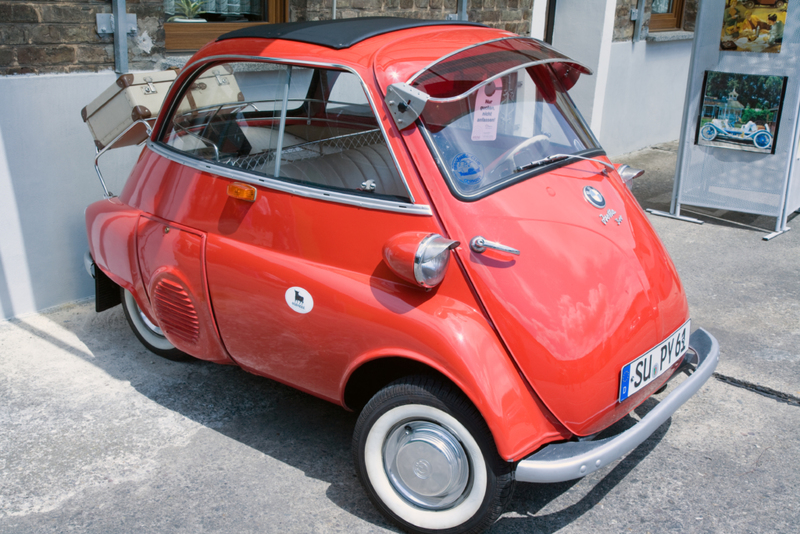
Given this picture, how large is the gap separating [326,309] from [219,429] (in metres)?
1.06

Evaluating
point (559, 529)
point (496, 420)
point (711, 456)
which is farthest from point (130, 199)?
point (711, 456)

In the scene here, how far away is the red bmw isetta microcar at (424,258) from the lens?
2.59 metres

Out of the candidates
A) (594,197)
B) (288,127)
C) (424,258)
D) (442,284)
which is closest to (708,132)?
(594,197)

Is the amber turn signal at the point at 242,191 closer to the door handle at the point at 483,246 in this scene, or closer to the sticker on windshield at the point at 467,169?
the sticker on windshield at the point at 467,169

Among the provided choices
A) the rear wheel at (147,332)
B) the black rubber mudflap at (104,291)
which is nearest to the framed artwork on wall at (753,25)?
the rear wheel at (147,332)

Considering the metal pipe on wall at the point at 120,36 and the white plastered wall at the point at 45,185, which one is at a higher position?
the metal pipe on wall at the point at 120,36

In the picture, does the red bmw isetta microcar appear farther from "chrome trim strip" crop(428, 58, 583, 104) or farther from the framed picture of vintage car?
the framed picture of vintage car

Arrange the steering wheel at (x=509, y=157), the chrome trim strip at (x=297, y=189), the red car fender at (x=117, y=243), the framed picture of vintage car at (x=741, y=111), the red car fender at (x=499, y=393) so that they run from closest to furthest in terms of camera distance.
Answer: the red car fender at (x=499, y=393)
the chrome trim strip at (x=297, y=189)
the steering wheel at (x=509, y=157)
the red car fender at (x=117, y=243)
the framed picture of vintage car at (x=741, y=111)

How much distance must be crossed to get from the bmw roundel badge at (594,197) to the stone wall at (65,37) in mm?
3284

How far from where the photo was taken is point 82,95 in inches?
180

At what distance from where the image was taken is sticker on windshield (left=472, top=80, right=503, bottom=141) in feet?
9.57

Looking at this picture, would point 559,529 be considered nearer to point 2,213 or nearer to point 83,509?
point 83,509

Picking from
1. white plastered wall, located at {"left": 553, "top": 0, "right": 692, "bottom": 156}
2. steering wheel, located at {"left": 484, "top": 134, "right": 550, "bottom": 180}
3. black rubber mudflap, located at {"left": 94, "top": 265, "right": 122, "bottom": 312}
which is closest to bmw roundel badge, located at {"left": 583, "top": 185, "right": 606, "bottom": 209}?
steering wheel, located at {"left": 484, "top": 134, "right": 550, "bottom": 180}

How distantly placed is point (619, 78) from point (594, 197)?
22.4 feet
